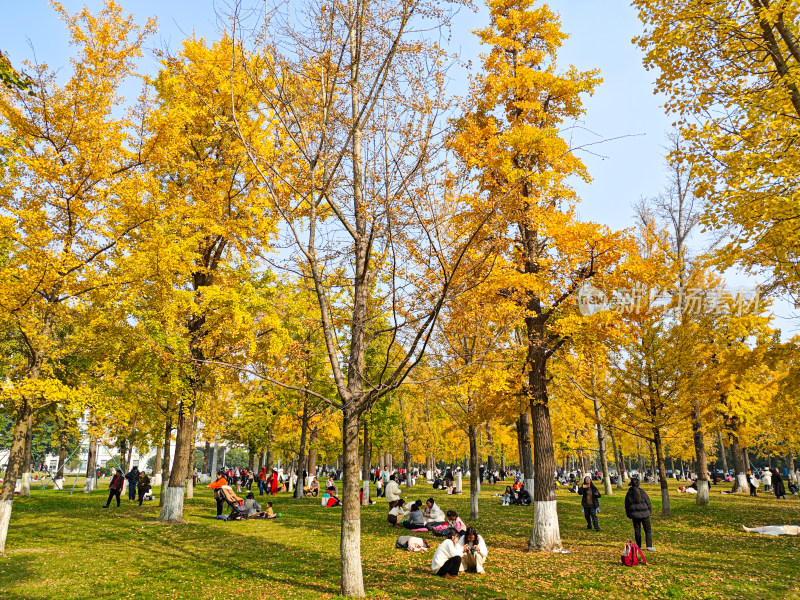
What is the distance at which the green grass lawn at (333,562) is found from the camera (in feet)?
25.8

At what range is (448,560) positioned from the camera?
909cm

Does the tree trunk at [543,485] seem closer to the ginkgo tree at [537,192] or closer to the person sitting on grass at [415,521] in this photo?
the ginkgo tree at [537,192]

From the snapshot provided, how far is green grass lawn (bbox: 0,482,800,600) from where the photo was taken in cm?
788

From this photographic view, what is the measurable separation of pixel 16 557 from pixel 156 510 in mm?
9997

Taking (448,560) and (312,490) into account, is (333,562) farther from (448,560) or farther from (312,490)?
(312,490)

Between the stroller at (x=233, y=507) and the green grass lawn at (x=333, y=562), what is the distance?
28.5 inches

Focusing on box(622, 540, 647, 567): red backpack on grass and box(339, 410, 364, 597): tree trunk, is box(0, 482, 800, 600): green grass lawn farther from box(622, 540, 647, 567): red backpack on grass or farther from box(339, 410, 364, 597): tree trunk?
box(339, 410, 364, 597): tree trunk

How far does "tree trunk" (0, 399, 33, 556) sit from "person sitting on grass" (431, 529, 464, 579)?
344 inches

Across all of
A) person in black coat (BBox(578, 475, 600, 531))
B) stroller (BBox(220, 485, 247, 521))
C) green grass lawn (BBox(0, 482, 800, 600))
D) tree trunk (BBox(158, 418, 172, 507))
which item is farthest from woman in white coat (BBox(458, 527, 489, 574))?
tree trunk (BBox(158, 418, 172, 507))

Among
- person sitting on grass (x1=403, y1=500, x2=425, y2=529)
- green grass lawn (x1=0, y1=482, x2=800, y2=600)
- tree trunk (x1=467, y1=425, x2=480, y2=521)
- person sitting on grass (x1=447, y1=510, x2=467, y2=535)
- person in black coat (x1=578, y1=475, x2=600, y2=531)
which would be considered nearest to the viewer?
green grass lawn (x1=0, y1=482, x2=800, y2=600)

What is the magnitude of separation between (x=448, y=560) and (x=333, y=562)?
2.52 metres

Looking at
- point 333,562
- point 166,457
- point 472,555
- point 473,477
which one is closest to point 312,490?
point 166,457

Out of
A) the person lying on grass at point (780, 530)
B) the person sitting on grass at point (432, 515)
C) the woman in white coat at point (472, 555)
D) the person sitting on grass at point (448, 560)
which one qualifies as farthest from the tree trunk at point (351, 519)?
the person lying on grass at point (780, 530)

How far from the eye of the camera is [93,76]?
11547 mm
